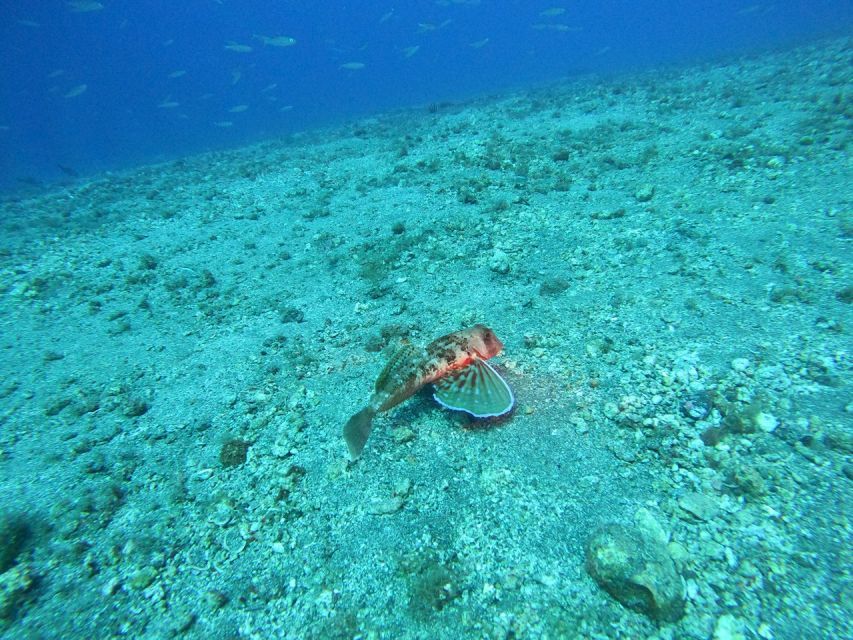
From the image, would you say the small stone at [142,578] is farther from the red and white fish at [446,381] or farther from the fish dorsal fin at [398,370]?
the fish dorsal fin at [398,370]

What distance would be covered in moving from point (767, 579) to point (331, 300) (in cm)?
601

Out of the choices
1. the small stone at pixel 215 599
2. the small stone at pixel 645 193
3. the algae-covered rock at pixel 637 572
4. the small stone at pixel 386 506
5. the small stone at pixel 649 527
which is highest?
the small stone at pixel 645 193

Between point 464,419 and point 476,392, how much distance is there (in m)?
0.45

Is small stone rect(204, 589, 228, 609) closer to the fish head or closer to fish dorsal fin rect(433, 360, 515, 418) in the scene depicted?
fish dorsal fin rect(433, 360, 515, 418)

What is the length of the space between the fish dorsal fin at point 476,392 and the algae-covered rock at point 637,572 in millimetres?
1258

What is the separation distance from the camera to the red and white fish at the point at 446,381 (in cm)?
362

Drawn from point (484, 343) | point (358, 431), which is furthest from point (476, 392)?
point (358, 431)

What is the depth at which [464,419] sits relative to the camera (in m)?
4.07

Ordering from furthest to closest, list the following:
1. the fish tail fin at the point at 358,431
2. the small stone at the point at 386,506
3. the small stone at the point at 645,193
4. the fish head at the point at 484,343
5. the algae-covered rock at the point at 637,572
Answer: the small stone at the point at 645,193 → the fish head at the point at 484,343 → the fish tail fin at the point at 358,431 → the small stone at the point at 386,506 → the algae-covered rock at the point at 637,572

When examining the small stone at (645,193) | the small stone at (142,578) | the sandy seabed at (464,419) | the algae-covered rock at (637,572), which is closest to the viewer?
the algae-covered rock at (637,572)

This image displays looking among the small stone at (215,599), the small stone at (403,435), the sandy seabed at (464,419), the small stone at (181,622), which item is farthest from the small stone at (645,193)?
the small stone at (181,622)

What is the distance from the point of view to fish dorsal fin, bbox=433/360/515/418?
Result: 11.8 ft

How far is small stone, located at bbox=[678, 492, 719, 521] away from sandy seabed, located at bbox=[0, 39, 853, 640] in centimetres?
2

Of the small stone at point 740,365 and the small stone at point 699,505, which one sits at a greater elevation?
the small stone at point 740,365
